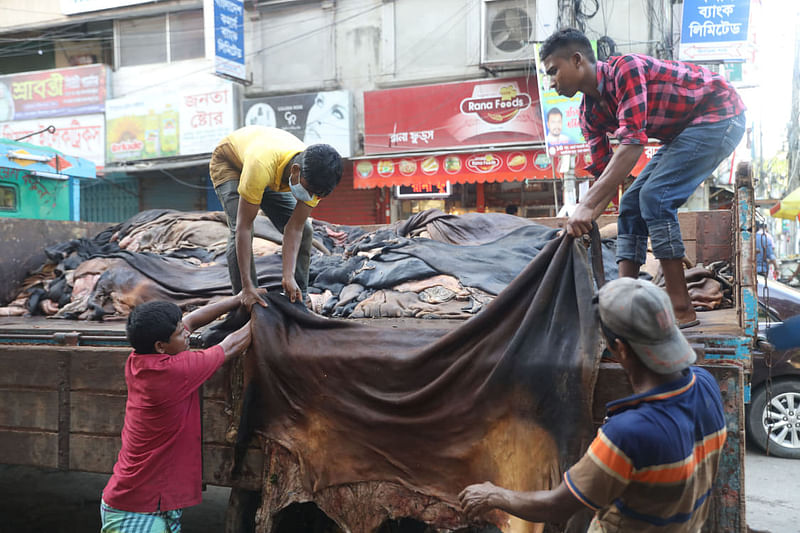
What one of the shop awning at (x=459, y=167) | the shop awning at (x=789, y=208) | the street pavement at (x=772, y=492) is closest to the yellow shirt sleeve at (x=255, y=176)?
the street pavement at (x=772, y=492)

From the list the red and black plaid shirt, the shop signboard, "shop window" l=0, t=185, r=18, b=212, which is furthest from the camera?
the shop signboard

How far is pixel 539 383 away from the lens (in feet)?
7.29

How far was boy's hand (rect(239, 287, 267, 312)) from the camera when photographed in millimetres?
2877

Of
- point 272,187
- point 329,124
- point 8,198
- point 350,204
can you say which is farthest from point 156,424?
point 350,204

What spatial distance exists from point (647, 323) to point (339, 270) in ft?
10.1

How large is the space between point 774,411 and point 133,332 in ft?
17.5

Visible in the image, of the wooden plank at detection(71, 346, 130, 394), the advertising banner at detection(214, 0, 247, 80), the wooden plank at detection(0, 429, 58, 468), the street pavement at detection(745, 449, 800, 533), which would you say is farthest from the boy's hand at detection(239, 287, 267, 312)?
the advertising banner at detection(214, 0, 247, 80)

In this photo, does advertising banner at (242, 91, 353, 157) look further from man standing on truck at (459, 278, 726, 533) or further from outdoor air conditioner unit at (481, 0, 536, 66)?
man standing on truck at (459, 278, 726, 533)

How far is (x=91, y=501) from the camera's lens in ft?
14.9

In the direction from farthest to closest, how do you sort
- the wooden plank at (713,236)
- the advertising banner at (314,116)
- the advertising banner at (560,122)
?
A: the advertising banner at (314,116) → the advertising banner at (560,122) → the wooden plank at (713,236)

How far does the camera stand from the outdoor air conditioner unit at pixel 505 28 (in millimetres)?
11375

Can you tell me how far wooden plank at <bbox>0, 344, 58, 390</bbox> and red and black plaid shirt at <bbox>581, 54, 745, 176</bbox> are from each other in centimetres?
293

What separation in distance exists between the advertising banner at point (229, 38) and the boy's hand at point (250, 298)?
34.3 ft

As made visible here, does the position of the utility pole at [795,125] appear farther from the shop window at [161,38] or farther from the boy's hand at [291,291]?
the boy's hand at [291,291]
